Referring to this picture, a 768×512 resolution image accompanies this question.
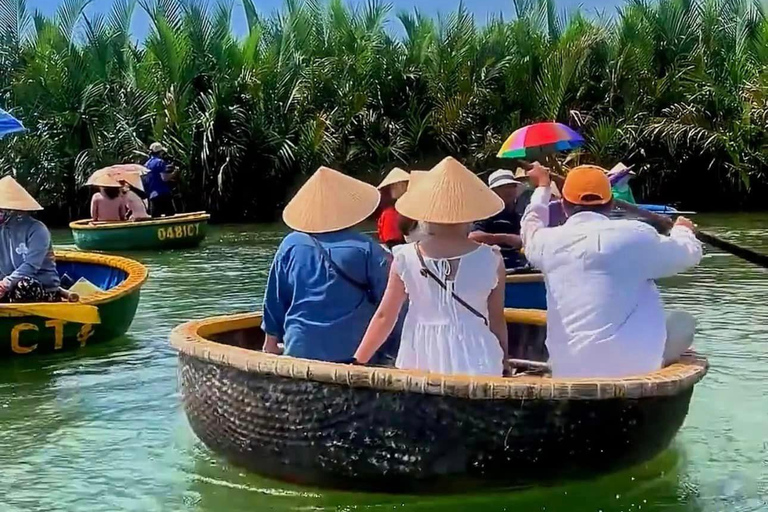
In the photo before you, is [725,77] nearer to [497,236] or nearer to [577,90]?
[577,90]

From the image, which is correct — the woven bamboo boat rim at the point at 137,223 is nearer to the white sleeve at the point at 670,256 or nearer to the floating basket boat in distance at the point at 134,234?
the floating basket boat in distance at the point at 134,234

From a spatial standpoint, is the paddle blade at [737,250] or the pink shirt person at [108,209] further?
the pink shirt person at [108,209]

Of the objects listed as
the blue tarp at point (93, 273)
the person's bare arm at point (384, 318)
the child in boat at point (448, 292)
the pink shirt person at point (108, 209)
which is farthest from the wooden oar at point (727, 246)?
the pink shirt person at point (108, 209)

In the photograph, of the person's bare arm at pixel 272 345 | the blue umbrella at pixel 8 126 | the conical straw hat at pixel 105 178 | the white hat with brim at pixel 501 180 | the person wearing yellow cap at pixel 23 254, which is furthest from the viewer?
the conical straw hat at pixel 105 178

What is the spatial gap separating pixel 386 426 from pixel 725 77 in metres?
19.0

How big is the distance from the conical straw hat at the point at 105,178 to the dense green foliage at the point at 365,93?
6.17 meters

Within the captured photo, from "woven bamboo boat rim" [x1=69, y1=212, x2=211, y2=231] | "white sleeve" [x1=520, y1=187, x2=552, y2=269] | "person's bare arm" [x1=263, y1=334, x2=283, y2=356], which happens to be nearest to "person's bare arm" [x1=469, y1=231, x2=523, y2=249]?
"white sleeve" [x1=520, y1=187, x2=552, y2=269]

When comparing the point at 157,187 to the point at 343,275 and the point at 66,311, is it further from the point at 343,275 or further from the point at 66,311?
the point at 343,275

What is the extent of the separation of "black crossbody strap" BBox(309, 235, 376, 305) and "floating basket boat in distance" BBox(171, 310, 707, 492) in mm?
499

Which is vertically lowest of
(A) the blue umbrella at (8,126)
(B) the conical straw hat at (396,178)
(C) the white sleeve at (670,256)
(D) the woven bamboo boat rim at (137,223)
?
(D) the woven bamboo boat rim at (137,223)

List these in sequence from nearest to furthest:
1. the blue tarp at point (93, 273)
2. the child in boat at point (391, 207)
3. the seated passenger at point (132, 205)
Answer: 1. the child in boat at point (391, 207)
2. the blue tarp at point (93, 273)
3. the seated passenger at point (132, 205)

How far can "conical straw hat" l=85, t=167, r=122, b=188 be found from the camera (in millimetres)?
14797

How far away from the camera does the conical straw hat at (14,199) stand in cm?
755

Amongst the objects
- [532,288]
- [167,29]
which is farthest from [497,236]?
[167,29]
